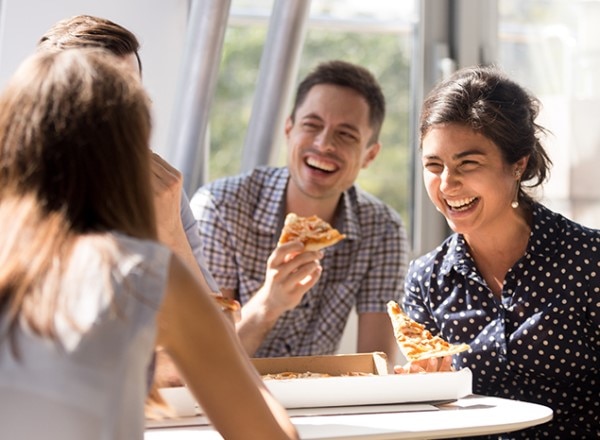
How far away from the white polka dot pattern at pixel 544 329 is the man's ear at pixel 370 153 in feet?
3.46

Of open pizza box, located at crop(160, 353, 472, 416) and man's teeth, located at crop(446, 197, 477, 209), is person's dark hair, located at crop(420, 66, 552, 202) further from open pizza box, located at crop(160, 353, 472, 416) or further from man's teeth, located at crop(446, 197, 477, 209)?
open pizza box, located at crop(160, 353, 472, 416)

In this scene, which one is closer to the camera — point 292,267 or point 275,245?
point 292,267

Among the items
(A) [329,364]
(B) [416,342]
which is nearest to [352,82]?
(B) [416,342]

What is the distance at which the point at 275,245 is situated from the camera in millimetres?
3529

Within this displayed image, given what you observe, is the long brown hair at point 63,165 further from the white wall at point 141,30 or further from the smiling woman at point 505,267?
the white wall at point 141,30

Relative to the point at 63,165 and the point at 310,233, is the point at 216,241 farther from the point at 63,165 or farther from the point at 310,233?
the point at 63,165

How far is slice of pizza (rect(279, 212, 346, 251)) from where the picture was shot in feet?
9.62

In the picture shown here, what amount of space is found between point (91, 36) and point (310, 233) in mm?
877

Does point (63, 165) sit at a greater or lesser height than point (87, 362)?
greater

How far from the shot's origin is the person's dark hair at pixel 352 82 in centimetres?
364

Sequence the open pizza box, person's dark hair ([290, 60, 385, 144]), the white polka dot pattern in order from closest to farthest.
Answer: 1. the open pizza box
2. the white polka dot pattern
3. person's dark hair ([290, 60, 385, 144])

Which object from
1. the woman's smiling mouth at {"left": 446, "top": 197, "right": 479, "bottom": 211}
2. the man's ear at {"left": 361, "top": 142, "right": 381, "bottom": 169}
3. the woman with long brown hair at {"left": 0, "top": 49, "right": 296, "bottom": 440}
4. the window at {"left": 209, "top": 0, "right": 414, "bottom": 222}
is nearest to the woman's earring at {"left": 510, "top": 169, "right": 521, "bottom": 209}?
the woman's smiling mouth at {"left": 446, "top": 197, "right": 479, "bottom": 211}

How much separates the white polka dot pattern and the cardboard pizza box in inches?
17.6

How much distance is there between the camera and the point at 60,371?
117cm
